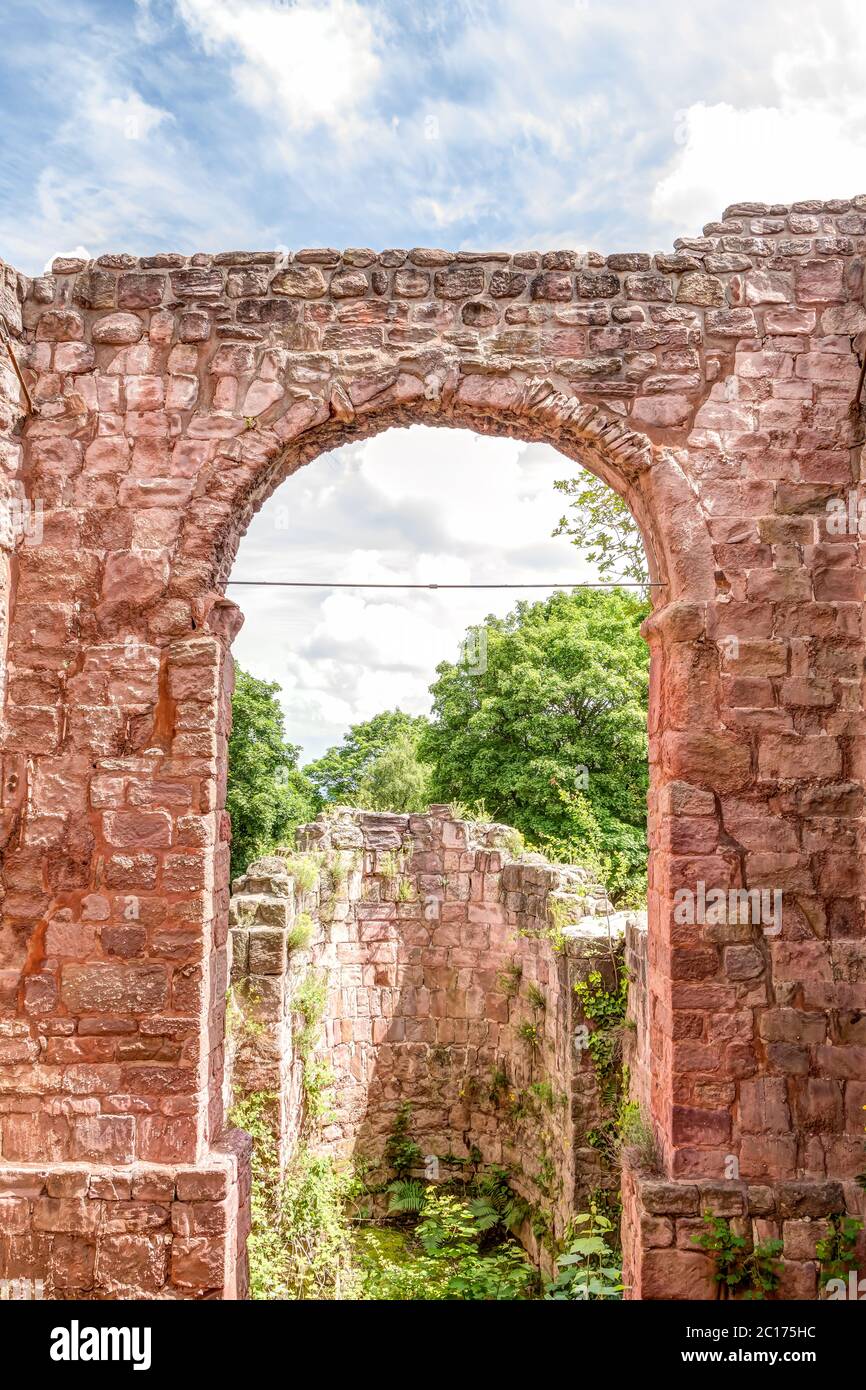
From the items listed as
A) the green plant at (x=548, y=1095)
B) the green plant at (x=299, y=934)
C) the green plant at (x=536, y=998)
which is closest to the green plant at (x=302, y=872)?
the green plant at (x=299, y=934)

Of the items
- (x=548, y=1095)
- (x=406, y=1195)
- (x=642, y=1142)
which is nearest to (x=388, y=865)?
(x=548, y=1095)

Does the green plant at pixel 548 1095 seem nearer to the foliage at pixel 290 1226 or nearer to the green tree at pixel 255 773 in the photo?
the foliage at pixel 290 1226

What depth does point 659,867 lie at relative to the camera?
456 centimetres

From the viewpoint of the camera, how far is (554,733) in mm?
18656

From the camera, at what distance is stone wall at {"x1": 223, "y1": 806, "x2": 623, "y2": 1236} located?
8547mm

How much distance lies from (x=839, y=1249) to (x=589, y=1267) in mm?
2582

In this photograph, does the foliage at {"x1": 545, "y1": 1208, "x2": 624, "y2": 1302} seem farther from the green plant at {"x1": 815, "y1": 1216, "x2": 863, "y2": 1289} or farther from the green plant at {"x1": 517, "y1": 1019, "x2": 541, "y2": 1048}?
the green plant at {"x1": 517, "y1": 1019, "x2": 541, "y2": 1048}

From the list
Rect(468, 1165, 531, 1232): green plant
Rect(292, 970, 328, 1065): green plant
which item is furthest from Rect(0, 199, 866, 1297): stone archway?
Rect(468, 1165, 531, 1232): green plant

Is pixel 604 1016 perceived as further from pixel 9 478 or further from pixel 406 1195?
pixel 9 478

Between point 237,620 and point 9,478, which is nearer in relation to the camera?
point 9,478

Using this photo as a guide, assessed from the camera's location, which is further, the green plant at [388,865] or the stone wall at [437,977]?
the green plant at [388,865]

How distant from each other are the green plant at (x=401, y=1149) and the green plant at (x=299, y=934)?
8.47ft

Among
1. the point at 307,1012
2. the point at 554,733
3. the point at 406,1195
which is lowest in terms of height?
the point at 406,1195

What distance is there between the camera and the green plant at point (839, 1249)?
4.13 metres
